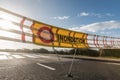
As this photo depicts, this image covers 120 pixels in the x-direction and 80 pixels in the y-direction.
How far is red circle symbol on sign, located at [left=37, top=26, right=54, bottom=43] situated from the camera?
20.4ft

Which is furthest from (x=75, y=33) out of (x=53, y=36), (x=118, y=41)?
(x=118, y=41)

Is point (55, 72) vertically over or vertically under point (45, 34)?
under

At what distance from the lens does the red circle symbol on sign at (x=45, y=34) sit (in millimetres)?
6225

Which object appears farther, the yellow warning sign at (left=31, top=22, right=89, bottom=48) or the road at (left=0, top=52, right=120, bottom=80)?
the road at (left=0, top=52, right=120, bottom=80)

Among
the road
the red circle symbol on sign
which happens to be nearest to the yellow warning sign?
the red circle symbol on sign

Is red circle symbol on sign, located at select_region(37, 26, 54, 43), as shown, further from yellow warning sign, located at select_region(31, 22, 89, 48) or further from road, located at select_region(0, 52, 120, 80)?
road, located at select_region(0, 52, 120, 80)

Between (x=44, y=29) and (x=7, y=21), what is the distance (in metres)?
1.53

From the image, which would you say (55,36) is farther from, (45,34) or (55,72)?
(55,72)

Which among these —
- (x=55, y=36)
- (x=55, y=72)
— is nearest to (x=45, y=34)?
(x=55, y=36)

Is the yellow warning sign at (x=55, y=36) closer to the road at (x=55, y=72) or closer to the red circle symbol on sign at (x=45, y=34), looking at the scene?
the red circle symbol on sign at (x=45, y=34)

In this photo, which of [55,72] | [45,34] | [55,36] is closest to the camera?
[45,34]

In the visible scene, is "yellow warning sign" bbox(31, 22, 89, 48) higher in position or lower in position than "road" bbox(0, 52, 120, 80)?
higher

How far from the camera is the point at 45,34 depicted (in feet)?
21.1

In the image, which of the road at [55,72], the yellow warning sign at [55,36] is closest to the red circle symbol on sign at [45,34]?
the yellow warning sign at [55,36]
